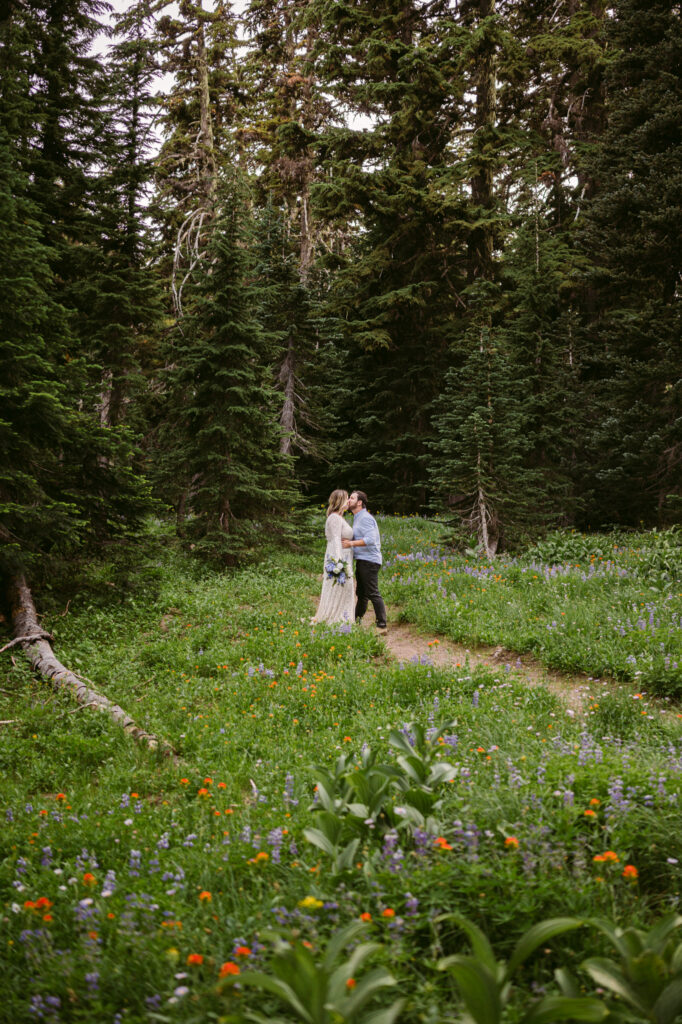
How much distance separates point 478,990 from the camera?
188 centimetres

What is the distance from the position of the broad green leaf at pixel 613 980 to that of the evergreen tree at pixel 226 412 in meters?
9.89

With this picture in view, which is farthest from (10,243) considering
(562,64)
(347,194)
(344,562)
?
(562,64)

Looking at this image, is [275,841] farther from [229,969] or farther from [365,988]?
[365,988]

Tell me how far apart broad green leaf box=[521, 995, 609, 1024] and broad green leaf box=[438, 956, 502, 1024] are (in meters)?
0.10

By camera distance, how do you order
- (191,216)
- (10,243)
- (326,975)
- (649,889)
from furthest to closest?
(191,216), (10,243), (649,889), (326,975)

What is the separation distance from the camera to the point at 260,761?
4434 millimetres

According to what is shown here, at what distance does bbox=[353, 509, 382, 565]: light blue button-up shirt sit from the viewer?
9.04m

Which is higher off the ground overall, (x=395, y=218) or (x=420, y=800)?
(x=395, y=218)

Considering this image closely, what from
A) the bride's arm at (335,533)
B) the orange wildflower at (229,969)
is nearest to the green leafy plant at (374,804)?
the orange wildflower at (229,969)

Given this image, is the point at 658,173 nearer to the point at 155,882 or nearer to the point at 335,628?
the point at 335,628

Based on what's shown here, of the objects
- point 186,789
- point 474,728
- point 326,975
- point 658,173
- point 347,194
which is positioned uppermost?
point 347,194

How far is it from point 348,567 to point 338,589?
0.39 m

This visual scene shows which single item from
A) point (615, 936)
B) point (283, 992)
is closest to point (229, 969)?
point (283, 992)

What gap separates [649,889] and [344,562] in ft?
20.6
